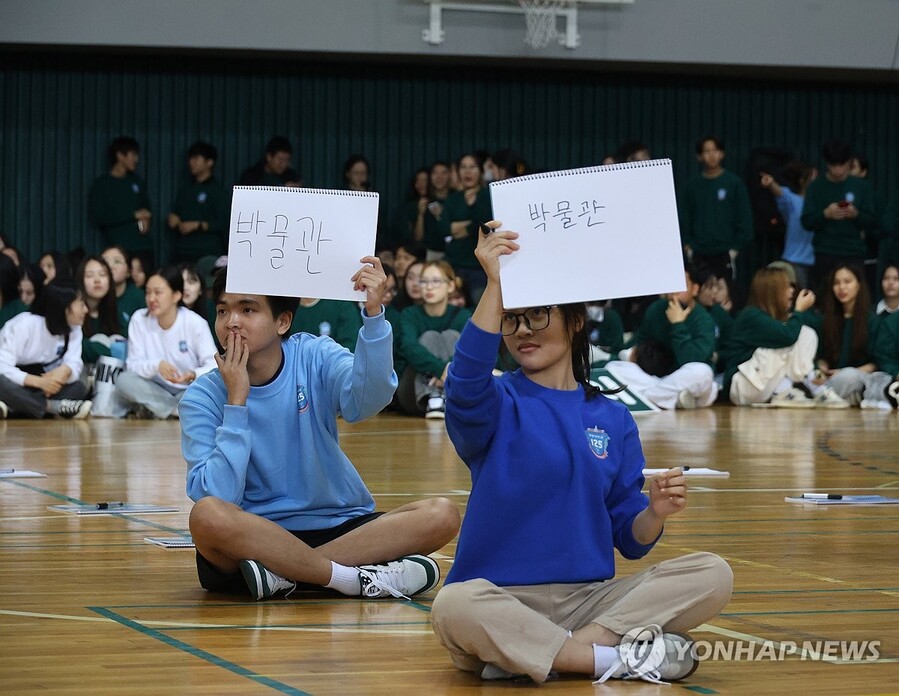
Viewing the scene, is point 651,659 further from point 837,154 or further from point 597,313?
point 837,154

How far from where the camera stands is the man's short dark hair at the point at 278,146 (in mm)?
13875

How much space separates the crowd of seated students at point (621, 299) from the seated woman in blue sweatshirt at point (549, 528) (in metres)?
7.13

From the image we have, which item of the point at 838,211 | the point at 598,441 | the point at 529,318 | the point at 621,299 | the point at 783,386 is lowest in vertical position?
the point at 783,386

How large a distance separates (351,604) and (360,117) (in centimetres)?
1167

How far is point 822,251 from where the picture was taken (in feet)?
44.1

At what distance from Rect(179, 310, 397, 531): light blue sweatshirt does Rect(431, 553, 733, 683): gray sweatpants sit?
94 cm

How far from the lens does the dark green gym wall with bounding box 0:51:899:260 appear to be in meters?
14.5

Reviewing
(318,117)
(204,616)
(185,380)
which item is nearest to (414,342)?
(185,380)

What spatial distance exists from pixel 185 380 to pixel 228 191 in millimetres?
4152

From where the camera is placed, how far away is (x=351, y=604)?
380 centimetres

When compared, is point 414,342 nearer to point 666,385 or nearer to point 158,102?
point 666,385

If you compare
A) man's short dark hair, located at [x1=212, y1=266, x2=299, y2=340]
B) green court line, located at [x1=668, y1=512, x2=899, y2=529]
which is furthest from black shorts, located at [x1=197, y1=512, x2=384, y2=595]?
green court line, located at [x1=668, y1=512, x2=899, y2=529]

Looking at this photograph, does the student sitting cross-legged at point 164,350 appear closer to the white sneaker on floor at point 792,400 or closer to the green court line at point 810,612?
the white sneaker on floor at point 792,400

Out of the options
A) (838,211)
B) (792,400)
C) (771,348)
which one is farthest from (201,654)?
(838,211)
